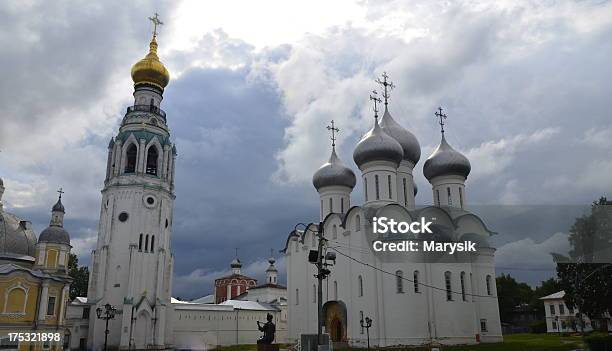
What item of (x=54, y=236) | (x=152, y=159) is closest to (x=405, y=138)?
(x=152, y=159)

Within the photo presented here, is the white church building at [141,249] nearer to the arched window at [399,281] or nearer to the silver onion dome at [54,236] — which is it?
the silver onion dome at [54,236]

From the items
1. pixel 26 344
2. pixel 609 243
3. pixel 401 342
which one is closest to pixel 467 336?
pixel 401 342

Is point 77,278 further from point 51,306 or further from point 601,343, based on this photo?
point 601,343

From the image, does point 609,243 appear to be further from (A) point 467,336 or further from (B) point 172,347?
(B) point 172,347

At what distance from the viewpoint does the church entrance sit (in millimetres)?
29000

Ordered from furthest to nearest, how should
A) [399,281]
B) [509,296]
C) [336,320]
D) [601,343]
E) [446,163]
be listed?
[509,296] → [446,163] → [336,320] → [399,281] → [601,343]

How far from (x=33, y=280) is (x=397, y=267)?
2139 cm

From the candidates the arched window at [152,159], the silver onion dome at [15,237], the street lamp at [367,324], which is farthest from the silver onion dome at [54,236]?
the street lamp at [367,324]

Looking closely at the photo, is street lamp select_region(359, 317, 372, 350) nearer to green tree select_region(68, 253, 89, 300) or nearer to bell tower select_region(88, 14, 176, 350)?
bell tower select_region(88, 14, 176, 350)

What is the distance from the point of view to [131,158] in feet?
130

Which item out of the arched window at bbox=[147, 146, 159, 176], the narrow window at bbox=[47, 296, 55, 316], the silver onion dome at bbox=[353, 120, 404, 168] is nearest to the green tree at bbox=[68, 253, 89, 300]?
the arched window at bbox=[147, 146, 159, 176]

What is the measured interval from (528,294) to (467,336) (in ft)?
136

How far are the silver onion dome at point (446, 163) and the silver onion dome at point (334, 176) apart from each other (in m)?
5.38

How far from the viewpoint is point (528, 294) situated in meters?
63.1
